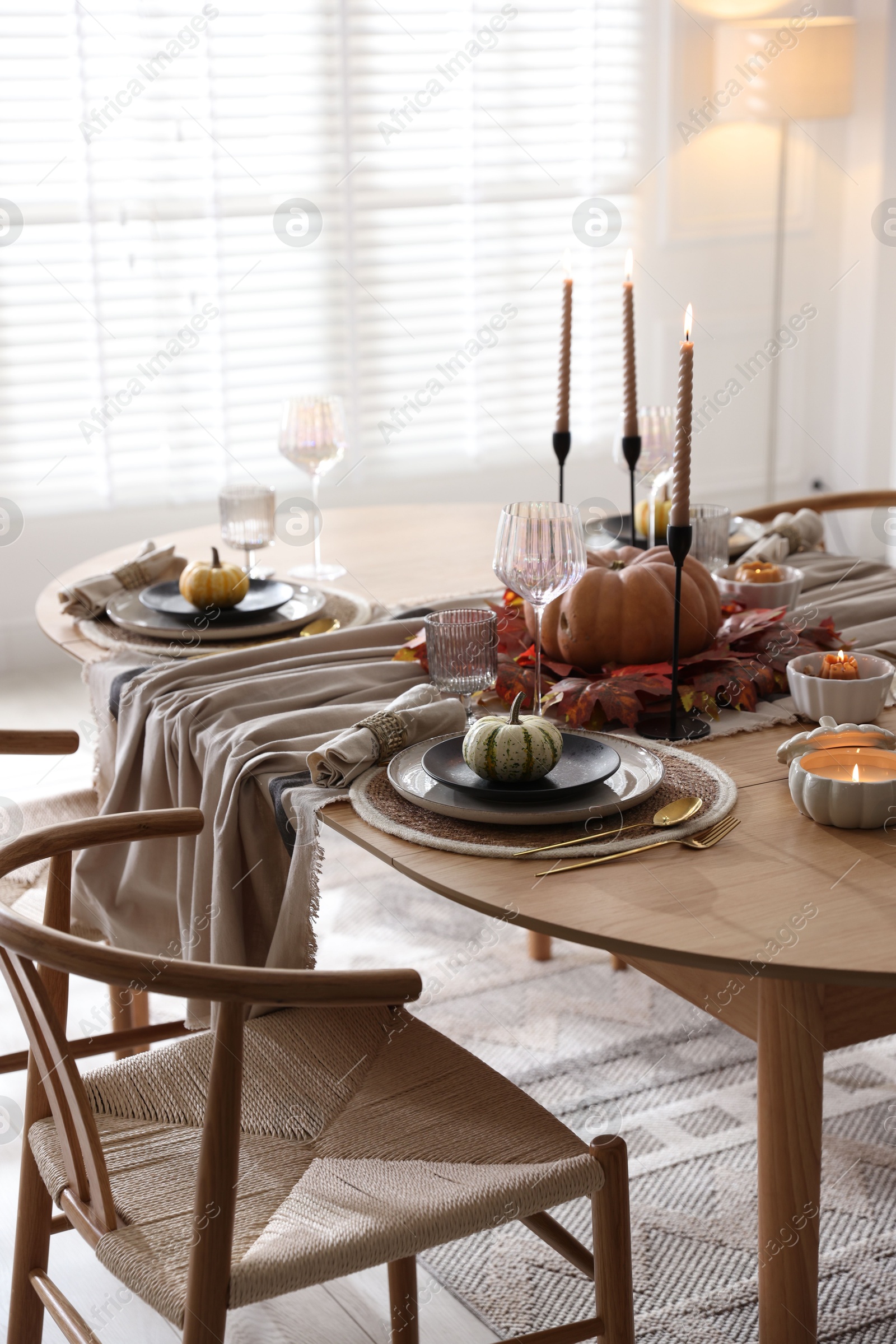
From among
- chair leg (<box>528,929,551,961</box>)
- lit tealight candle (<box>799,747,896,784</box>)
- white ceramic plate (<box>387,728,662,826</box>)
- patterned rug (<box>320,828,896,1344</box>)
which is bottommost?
patterned rug (<box>320,828,896,1344</box>)

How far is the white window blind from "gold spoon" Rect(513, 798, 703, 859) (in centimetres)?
324

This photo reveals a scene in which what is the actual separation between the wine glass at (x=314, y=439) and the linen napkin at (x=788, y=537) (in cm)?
67

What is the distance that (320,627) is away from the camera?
75.1 inches

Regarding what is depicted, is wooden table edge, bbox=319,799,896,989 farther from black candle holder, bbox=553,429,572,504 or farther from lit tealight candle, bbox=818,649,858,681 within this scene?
black candle holder, bbox=553,429,572,504

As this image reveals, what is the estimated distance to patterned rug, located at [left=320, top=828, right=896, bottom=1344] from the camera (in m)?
1.60

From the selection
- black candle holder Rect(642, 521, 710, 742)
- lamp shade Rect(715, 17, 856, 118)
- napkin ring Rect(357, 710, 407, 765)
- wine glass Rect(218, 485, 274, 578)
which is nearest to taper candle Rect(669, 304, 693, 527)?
black candle holder Rect(642, 521, 710, 742)

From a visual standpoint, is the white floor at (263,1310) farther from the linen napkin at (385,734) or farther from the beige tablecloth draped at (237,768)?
the linen napkin at (385,734)

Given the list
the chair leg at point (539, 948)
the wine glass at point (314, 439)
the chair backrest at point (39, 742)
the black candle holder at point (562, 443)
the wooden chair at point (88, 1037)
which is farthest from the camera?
the chair leg at point (539, 948)

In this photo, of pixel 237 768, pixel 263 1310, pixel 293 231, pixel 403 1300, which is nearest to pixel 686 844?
pixel 237 768

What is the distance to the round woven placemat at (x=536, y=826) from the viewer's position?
118 centimetres

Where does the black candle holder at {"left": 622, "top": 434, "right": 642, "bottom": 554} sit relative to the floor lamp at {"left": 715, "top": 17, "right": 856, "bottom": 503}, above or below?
below

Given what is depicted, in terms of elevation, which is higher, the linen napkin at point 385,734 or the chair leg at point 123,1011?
the linen napkin at point 385,734

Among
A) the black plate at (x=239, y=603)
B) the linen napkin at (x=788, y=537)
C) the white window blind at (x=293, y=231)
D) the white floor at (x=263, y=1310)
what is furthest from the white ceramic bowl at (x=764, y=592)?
the white window blind at (x=293, y=231)

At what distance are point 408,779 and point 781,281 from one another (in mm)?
4170
